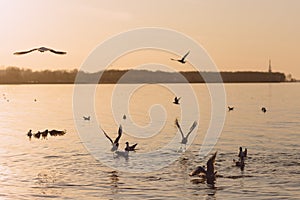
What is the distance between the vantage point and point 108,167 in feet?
107

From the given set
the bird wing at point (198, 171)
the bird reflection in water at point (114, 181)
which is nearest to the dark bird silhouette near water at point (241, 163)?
the bird wing at point (198, 171)

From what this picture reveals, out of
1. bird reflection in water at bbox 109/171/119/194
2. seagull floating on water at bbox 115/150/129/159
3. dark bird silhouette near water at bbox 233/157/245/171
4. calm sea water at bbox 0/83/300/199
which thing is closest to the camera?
calm sea water at bbox 0/83/300/199

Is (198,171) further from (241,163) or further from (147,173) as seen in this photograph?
(241,163)

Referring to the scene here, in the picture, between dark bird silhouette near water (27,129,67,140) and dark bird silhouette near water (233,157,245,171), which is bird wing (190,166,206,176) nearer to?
dark bird silhouette near water (233,157,245,171)

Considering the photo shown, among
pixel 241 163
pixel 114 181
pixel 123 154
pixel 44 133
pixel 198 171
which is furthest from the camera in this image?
pixel 44 133

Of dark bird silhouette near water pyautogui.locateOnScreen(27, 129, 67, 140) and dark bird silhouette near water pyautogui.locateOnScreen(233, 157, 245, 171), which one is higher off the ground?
dark bird silhouette near water pyautogui.locateOnScreen(27, 129, 67, 140)

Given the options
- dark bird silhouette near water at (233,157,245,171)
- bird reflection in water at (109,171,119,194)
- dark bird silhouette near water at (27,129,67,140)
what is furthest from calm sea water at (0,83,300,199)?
dark bird silhouette near water at (27,129,67,140)

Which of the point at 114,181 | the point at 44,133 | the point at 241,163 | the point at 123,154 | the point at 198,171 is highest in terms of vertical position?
the point at 44,133

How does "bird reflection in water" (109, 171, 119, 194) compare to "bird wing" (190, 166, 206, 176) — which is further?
"bird wing" (190, 166, 206, 176)

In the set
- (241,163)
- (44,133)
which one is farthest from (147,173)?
(44,133)

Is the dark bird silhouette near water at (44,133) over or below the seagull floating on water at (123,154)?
over

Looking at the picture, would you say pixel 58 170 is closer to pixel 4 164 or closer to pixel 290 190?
pixel 4 164

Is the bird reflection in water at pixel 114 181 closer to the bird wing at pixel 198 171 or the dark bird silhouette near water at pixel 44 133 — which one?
the bird wing at pixel 198 171

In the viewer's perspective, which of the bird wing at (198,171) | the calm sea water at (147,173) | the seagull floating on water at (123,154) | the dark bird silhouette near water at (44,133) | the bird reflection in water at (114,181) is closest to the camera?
the calm sea water at (147,173)
